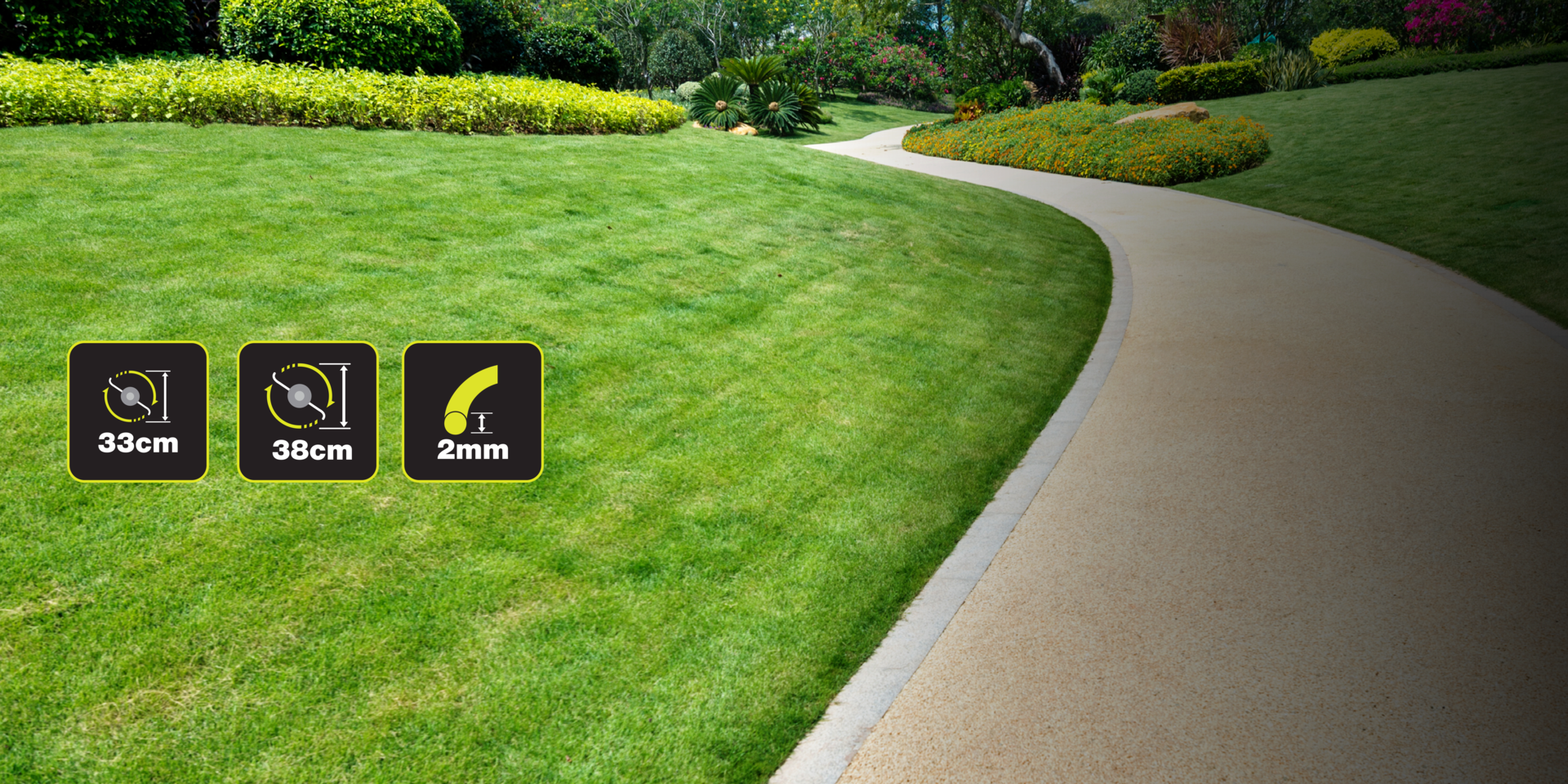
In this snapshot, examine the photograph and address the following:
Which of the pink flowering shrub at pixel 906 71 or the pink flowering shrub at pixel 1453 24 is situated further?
the pink flowering shrub at pixel 906 71

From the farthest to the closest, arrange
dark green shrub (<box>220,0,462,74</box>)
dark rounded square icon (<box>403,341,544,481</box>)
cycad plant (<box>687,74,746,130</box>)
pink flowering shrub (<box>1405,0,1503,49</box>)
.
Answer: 1. pink flowering shrub (<box>1405,0,1503,49</box>)
2. cycad plant (<box>687,74,746,130</box>)
3. dark green shrub (<box>220,0,462,74</box>)
4. dark rounded square icon (<box>403,341,544,481</box>)

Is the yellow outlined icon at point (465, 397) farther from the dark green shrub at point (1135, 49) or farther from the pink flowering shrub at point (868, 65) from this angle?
the pink flowering shrub at point (868, 65)

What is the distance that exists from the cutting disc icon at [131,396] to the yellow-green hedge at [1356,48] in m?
31.5

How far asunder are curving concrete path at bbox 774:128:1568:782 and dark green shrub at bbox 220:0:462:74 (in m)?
11.3

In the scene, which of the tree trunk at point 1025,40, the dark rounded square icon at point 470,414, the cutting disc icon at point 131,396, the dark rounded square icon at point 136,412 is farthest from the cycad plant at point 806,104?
the cutting disc icon at point 131,396

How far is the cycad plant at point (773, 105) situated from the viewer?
23.5m

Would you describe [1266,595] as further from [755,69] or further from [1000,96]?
[1000,96]

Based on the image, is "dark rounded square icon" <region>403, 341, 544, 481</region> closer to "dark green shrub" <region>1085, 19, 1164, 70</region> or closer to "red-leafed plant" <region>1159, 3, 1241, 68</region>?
"red-leafed plant" <region>1159, 3, 1241, 68</region>

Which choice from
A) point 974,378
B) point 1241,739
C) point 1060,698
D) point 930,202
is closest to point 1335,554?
point 1241,739

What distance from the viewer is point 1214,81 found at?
2522 centimetres

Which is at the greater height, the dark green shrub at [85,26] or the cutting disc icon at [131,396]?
the dark green shrub at [85,26]

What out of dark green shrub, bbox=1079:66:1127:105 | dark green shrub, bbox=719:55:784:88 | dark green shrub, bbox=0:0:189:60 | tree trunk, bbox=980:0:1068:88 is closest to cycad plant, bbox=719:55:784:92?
dark green shrub, bbox=719:55:784:88

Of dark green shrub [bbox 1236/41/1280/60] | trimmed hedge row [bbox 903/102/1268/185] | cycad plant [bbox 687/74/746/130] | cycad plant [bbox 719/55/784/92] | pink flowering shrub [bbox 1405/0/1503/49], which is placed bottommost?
trimmed hedge row [bbox 903/102/1268/185]

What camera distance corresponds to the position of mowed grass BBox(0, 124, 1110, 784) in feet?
8.82
